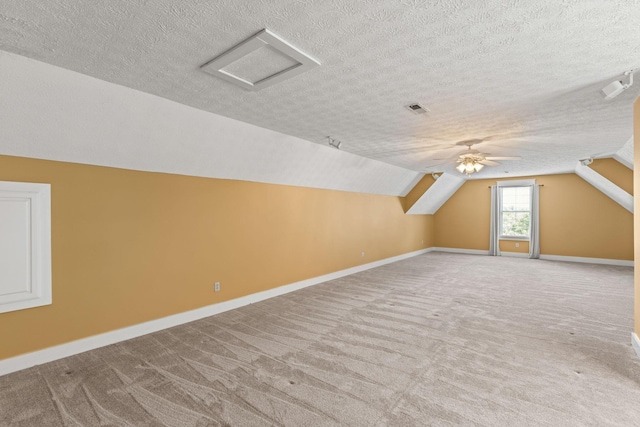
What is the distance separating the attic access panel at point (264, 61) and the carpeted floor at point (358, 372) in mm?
2488

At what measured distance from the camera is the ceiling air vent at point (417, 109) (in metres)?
3.14

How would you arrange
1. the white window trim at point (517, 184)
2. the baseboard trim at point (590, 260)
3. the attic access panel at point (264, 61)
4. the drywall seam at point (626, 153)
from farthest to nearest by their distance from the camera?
the white window trim at point (517, 184) < the baseboard trim at point (590, 260) < the drywall seam at point (626, 153) < the attic access panel at point (264, 61)

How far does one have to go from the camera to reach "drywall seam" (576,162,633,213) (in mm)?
6852

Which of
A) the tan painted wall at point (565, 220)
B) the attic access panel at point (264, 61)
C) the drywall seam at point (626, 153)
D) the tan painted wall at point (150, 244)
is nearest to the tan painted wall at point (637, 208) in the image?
the drywall seam at point (626, 153)

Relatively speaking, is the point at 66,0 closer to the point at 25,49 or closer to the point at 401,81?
the point at 25,49

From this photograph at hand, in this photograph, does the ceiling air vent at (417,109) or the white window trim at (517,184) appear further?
the white window trim at (517,184)

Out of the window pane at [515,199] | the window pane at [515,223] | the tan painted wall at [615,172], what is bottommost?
the window pane at [515,223]

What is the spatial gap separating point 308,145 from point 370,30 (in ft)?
9.58

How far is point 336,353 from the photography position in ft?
9.62

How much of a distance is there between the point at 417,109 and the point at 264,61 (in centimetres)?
178

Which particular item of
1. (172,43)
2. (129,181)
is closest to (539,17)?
(172,43)

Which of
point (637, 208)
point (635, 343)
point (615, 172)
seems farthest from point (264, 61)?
point (615, 172)

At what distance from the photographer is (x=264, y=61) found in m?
2.25

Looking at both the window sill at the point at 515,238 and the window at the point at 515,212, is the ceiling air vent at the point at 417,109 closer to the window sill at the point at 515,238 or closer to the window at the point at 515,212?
the window at the point at 515,212
